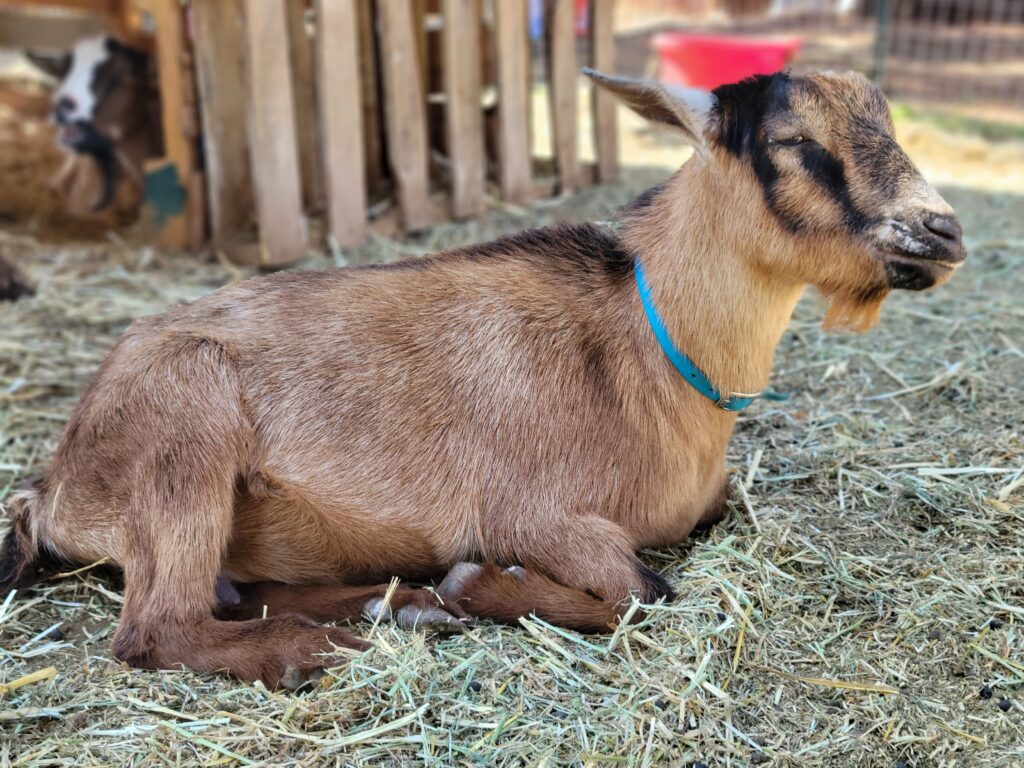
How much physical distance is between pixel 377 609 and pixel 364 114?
4666 mm

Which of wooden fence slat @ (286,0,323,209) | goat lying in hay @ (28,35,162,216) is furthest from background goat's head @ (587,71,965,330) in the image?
goat lying in hay @ (28,35,162,216)

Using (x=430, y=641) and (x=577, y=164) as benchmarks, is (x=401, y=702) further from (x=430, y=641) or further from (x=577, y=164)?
(x=577, y=164)

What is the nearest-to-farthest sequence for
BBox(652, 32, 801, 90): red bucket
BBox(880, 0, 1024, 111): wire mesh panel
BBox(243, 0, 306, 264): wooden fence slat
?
BBox(243, 0, 306, 264): wooden fence slat → BBox(652, 32, 801, 90): red bucket → BBox(880, 0, 1024, 111): wire mesh panel

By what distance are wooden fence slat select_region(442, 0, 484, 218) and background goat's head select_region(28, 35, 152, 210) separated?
2.77 meters

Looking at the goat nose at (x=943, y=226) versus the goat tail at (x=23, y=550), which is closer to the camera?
the goat nose at (x=943, y=226)

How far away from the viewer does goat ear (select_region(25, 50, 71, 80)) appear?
852 centimetres

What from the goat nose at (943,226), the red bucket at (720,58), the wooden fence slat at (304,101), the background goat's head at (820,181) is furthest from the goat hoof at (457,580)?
the red bucket at (720,58)

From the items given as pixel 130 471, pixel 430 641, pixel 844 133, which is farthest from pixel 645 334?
pixel 130 471

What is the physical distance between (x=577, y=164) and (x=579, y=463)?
4.91 m

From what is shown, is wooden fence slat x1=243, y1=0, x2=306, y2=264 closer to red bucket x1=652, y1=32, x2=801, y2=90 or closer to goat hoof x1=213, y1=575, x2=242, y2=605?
goat hoof x1=213, y1=575, x2=242, y2=605

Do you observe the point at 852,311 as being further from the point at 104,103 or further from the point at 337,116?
the point at 104,103

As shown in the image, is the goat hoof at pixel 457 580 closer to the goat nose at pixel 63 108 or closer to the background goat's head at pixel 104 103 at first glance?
the background goat's head at pixel 104 103

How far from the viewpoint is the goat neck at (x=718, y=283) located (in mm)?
3002

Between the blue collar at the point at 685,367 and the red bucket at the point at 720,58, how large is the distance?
678 cm
